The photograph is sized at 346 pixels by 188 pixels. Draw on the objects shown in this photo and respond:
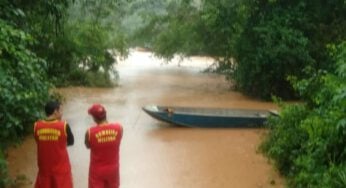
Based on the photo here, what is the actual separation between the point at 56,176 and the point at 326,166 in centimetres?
363

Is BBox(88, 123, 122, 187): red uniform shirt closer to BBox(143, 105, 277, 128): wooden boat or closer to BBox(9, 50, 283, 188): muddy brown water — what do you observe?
BBox(9, 50, 283, 188): muddy brown water

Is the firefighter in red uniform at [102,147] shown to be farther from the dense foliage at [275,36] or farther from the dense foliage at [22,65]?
the dense foliage at [275,36]

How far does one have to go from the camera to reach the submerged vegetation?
7918mm

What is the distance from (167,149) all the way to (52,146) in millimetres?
6415

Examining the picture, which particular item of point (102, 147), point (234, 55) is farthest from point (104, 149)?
point (234, 55)

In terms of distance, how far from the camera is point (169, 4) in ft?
94.5

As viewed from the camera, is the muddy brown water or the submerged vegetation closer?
the submerged vegetation

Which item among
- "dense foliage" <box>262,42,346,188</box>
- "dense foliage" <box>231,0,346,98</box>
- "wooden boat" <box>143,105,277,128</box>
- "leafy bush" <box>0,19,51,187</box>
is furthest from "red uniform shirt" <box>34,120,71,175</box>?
"dense foliage" <box>231,0,346,98</box>

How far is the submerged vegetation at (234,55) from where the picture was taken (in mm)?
7918

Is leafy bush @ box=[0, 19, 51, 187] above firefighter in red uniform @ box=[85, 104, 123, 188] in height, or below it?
above

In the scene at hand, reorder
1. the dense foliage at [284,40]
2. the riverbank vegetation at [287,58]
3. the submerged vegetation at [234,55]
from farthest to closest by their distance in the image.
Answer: the dense foliage at [284,40] < the riverbank vegetation at [287,58] < the submerged vegetation at [234,55]

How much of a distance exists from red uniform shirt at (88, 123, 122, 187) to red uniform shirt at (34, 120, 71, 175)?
0.31m

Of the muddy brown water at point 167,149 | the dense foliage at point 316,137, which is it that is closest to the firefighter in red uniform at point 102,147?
the dense foliage at point 316,137

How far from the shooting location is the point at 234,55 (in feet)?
72.8
